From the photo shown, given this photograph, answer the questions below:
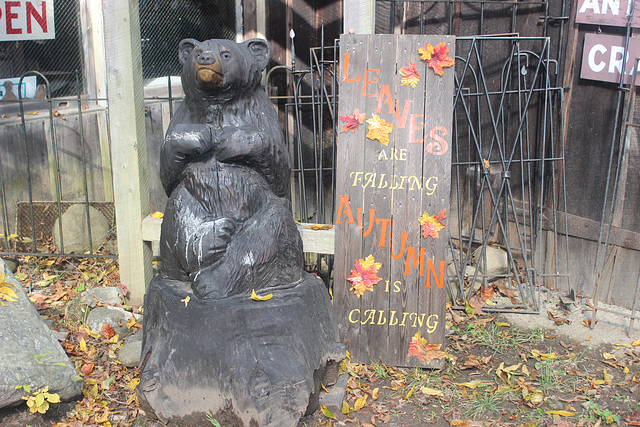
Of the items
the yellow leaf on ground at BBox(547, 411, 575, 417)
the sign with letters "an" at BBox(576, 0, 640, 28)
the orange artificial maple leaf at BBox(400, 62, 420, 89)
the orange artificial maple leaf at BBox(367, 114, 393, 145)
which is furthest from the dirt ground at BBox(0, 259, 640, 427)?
the sign with letters "an" at BBox(576, 0, 640, 28)

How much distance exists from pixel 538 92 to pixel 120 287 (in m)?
3.69

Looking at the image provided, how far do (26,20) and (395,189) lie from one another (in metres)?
3.74

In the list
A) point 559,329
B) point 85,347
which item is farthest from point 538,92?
point 85,347

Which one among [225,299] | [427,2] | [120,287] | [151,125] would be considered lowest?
[120,287]

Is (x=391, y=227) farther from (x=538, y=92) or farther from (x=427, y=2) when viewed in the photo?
(x=427, y=2)

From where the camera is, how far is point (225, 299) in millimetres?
3051

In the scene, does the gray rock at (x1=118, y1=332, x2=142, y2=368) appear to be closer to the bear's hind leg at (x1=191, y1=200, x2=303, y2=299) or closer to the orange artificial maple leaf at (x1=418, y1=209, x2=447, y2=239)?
the bear's hind leg at (x1=191, y1=200, x2=303, y2=299)

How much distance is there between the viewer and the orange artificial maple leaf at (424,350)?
12.7ft

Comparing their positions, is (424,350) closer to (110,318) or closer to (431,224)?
(431,224)

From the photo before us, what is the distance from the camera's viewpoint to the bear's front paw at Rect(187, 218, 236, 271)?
3.07 m

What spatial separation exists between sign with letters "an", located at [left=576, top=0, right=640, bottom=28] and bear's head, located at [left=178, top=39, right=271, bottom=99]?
2691mm

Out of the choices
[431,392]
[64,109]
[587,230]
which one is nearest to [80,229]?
[64,109]

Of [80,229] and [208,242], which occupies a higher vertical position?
[208,242]

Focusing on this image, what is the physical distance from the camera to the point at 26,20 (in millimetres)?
5230
